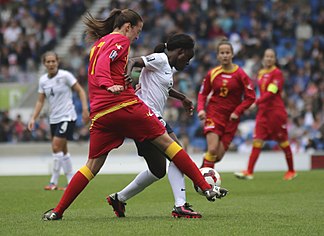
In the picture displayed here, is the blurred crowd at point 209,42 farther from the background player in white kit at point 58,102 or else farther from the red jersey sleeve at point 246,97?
the red jersey sleeve at point 246,97

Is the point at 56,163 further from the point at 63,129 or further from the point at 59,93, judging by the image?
the point at 59,93

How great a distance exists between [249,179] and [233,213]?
23.0ft

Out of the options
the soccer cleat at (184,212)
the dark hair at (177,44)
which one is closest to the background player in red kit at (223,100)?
the dark hair at (177,44)

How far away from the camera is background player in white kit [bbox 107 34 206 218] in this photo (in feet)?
29.9

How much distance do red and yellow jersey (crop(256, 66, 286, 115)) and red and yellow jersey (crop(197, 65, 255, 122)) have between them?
6.49 feet

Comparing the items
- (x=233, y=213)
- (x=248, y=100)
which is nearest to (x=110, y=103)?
(x=233, y=213)

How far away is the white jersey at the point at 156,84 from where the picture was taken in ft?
30.3

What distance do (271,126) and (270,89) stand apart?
31.1 inches

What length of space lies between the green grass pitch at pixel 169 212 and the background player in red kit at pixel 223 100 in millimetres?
821

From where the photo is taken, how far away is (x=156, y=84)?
9.35m

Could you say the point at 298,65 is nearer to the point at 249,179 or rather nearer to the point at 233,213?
the point at 249,179

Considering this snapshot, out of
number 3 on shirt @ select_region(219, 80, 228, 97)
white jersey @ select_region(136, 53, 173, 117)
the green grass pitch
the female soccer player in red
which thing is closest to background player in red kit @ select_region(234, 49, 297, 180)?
the green grass pitch

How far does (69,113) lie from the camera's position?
14.5 m

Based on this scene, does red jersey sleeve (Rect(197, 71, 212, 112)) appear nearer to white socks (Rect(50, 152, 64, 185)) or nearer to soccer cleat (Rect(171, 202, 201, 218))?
white socks (Rect(50, 152, 64, 185))
